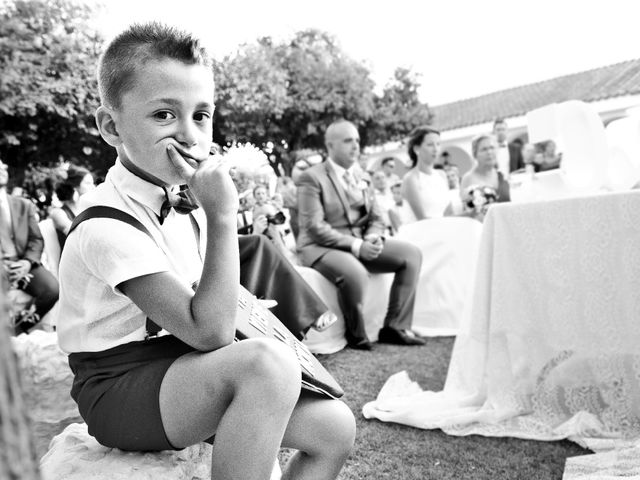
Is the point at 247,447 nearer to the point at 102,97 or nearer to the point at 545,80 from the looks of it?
the point at 102,97

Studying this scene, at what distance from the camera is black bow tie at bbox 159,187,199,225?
1.20 metres

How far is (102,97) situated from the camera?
3.94 feet

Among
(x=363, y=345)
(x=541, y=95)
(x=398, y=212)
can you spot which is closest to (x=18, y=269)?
(x=363, y=345)

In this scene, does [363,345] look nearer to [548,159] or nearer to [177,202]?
[548,159]

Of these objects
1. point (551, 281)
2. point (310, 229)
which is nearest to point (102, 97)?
point (551, 281)

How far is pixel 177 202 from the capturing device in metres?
1.20

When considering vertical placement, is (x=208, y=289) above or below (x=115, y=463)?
above

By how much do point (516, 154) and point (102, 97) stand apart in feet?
21.6

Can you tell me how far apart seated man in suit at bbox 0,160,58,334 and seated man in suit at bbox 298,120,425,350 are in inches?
71.8

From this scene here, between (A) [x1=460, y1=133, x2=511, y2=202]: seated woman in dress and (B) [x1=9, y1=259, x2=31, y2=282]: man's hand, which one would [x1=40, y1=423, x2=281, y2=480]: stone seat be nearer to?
(B) [x1=9, y1=259, x2=31, y2=282]: man's hand

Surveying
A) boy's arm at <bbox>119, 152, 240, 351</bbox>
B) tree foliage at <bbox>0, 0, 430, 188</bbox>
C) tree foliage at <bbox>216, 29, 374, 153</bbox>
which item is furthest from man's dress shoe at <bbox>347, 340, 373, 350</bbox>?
tree foliage at <bbox>216, 29, 374, 153</bbox>

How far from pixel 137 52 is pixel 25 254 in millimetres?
3398

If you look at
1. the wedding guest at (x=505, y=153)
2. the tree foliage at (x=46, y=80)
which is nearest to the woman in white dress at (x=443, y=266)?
the wedding guest at (x=505, y=153)

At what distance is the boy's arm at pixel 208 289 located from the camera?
1037mm
